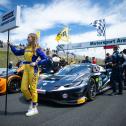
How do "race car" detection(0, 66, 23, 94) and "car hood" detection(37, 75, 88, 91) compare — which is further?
"race car" detection(0, 66, 23, 94)

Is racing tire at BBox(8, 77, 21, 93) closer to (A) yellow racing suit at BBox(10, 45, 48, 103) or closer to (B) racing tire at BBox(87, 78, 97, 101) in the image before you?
(B) racing tire at BBox(87, 78, 97, 101)

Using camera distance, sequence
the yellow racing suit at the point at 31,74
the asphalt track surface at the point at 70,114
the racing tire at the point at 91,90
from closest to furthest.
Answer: the asphalt track surface at the point at 70,114, the yellow racing suit at the point at 31,74, the racing tire at the point at 91,90

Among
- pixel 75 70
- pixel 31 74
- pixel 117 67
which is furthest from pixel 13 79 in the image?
pixel 117 67

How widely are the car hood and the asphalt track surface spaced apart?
0.48m

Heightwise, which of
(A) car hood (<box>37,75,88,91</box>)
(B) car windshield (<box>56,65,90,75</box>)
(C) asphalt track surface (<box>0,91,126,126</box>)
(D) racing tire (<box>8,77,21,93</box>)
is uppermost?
(B) car windshield (<box>56,65,90,75</box>)

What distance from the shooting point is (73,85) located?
6555 mm

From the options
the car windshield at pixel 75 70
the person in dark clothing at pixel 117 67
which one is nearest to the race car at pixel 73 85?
the car windshield at pixel 75 70

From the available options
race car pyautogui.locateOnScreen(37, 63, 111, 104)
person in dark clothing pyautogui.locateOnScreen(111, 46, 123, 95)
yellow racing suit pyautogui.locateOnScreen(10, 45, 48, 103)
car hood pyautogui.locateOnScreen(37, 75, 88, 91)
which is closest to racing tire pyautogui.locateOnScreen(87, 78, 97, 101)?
race car pyautogui.locateOnScreen(37, 63, 111, 104)

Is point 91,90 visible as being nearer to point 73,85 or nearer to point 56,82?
point 73,85

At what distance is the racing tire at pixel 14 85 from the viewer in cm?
895

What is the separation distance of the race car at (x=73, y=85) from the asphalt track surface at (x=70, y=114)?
23 cm

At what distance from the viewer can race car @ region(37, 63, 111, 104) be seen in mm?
6391

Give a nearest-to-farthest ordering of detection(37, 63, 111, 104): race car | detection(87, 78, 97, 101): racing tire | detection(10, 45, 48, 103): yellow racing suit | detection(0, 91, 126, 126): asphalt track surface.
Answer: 1. detection(0, 91, 126, 126): asphalt track surface
2. detection(10, 45, 48, 103): yellow racing suit
3. detection(37, 63, 111, 104): race car
4. detection(87, 78, 97, 101): racing tire

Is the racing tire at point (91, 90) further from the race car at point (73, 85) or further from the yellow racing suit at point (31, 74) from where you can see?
the yellow racing suit at point (31, 74)
